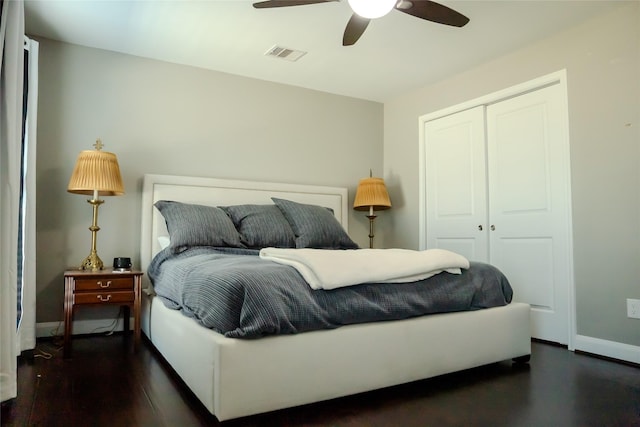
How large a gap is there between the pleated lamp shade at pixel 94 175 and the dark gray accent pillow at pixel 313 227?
122 cm

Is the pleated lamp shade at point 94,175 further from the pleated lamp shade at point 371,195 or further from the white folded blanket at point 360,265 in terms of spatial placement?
the pleated lamp shade at point 371,195

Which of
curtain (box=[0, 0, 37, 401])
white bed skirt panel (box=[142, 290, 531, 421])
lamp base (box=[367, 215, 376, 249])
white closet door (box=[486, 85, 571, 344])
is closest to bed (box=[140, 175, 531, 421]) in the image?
white bed skirt panel (box=[142, 290, 531, 421])

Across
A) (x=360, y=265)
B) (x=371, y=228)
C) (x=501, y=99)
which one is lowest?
(x=360, y=265)

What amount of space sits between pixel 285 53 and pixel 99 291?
2199 mm

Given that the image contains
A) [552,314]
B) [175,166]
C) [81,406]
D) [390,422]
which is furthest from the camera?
[175,166]

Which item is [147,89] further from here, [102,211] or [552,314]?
[552,314]

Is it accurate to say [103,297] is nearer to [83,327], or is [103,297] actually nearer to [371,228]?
[83,327]

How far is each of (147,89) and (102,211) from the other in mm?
1048

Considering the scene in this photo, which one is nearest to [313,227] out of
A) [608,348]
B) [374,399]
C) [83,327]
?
[374,399]

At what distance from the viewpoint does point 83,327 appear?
3.09 meters

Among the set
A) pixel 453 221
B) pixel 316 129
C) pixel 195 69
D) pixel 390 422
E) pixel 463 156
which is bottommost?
pixel 390 422

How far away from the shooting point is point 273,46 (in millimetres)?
3254

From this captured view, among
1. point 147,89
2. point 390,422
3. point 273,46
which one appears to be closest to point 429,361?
point 390,422

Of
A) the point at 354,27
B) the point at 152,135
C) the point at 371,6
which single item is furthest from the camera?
the point at 152,135
